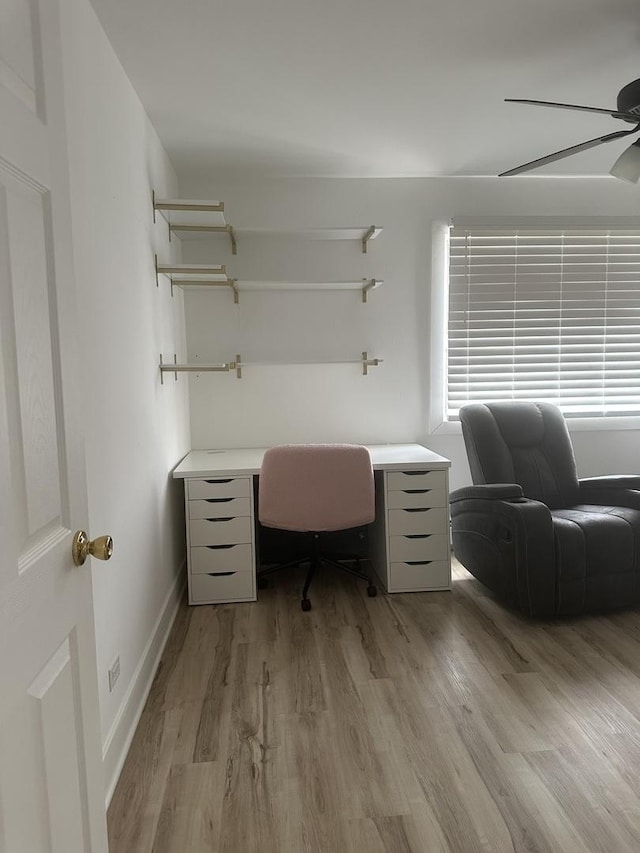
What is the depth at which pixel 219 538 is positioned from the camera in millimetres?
3176

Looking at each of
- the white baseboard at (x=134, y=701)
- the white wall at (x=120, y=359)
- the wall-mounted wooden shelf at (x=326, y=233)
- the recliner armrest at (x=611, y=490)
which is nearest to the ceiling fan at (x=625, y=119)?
the wall-mounted wooden shelf at (x=326, y=233)

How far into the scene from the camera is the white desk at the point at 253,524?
316cm

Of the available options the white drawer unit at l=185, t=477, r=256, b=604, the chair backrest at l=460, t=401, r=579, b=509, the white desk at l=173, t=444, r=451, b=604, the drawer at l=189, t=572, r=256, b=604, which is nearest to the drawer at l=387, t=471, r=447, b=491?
the white desk at l=173, t=444, r=451, b=604

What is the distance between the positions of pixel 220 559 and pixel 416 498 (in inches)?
43.7

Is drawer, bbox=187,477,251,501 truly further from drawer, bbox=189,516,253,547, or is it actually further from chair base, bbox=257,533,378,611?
chair base, bbox=257,533,378,611

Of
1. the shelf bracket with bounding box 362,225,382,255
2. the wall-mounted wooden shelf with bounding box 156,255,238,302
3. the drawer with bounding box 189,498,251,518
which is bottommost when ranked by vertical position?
the drawer with bounding box 189,498,251,518

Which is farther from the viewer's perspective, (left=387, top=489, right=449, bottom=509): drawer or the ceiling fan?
(left=387, top=489, right=449, bottom=509): drawer

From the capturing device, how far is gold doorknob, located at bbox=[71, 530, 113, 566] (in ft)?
3.66

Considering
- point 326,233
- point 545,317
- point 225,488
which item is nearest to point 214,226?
point 326,233

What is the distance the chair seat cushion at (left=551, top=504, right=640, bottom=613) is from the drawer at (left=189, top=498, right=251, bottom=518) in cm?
156

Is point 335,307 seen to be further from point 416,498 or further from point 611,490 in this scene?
point 611,490

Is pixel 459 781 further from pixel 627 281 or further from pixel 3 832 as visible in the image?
pixel 627 281

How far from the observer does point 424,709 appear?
7.22 ft

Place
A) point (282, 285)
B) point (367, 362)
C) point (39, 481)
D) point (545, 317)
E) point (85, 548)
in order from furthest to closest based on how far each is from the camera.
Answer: point (545, 317) < point (367, 362) < point (282, 285) < point (85, 548) < point (39, 481)
